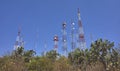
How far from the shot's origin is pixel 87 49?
5838 cm

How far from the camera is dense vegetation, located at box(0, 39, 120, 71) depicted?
3412cm

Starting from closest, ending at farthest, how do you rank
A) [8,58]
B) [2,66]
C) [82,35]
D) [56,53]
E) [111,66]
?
[2,66], [8,58], [111,66], [82,35], [56,53]

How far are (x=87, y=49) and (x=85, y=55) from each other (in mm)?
2498

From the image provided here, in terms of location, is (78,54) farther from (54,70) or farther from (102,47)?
(54,70)

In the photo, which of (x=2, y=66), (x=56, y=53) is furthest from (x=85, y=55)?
(x=2, y=66)

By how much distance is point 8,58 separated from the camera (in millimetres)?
35625

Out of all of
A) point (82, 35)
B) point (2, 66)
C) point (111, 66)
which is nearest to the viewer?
point (2, 66)

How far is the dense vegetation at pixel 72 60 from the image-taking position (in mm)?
34125

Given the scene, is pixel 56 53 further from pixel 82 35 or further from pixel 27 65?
pixel 27 65

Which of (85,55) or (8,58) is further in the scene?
(85,55)

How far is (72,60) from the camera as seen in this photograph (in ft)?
167

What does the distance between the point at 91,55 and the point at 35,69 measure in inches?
856

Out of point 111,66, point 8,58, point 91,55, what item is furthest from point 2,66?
point 91,55

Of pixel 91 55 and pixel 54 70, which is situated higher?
pixel 91 55
